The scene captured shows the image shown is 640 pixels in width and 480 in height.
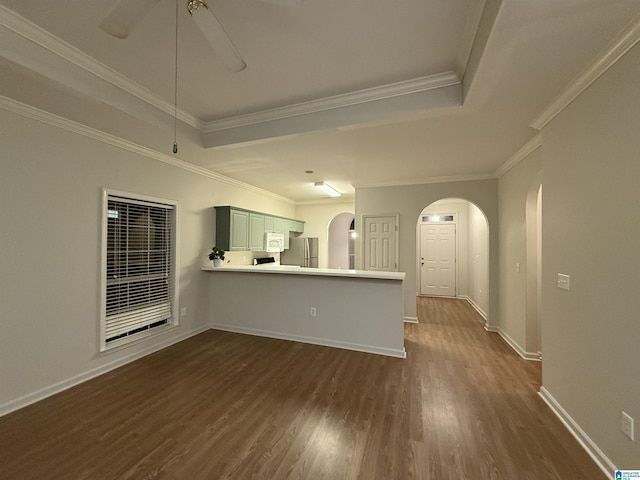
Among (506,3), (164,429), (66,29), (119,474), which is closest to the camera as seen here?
(506,3)

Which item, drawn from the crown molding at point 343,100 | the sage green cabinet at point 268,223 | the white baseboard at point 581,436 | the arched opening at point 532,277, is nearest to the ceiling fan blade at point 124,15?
the crown molding at point 343,100

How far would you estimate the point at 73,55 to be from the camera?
2.00 m

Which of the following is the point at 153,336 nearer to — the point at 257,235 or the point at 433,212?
the point at 257,235

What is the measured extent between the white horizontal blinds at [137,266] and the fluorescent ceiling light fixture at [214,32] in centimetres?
252

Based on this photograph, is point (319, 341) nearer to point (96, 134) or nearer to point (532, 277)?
point (532, 277)

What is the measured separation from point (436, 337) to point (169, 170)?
479 cm

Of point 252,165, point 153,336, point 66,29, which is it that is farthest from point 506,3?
point 153,336

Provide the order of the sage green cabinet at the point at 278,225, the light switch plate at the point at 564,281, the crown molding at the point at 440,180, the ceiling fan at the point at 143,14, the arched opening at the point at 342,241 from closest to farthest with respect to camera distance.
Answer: the ceiling fan at the point at 143,14 → the light switch plate at the point at 564,281 → the crown molding at the point at 440,180 → the sage green cabinet at the point at 278,225 → the arched opening at the point at 342,241

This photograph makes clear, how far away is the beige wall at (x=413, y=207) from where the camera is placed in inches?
175

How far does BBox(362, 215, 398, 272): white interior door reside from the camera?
202 inches

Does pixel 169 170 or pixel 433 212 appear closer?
pixel 169 170

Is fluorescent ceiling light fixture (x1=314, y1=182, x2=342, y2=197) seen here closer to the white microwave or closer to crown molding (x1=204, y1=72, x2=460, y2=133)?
the white microwave

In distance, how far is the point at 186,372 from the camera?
297 centimetres

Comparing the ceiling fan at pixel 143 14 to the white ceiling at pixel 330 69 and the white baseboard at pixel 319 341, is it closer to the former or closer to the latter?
the white ceiling at pixel 330 69
